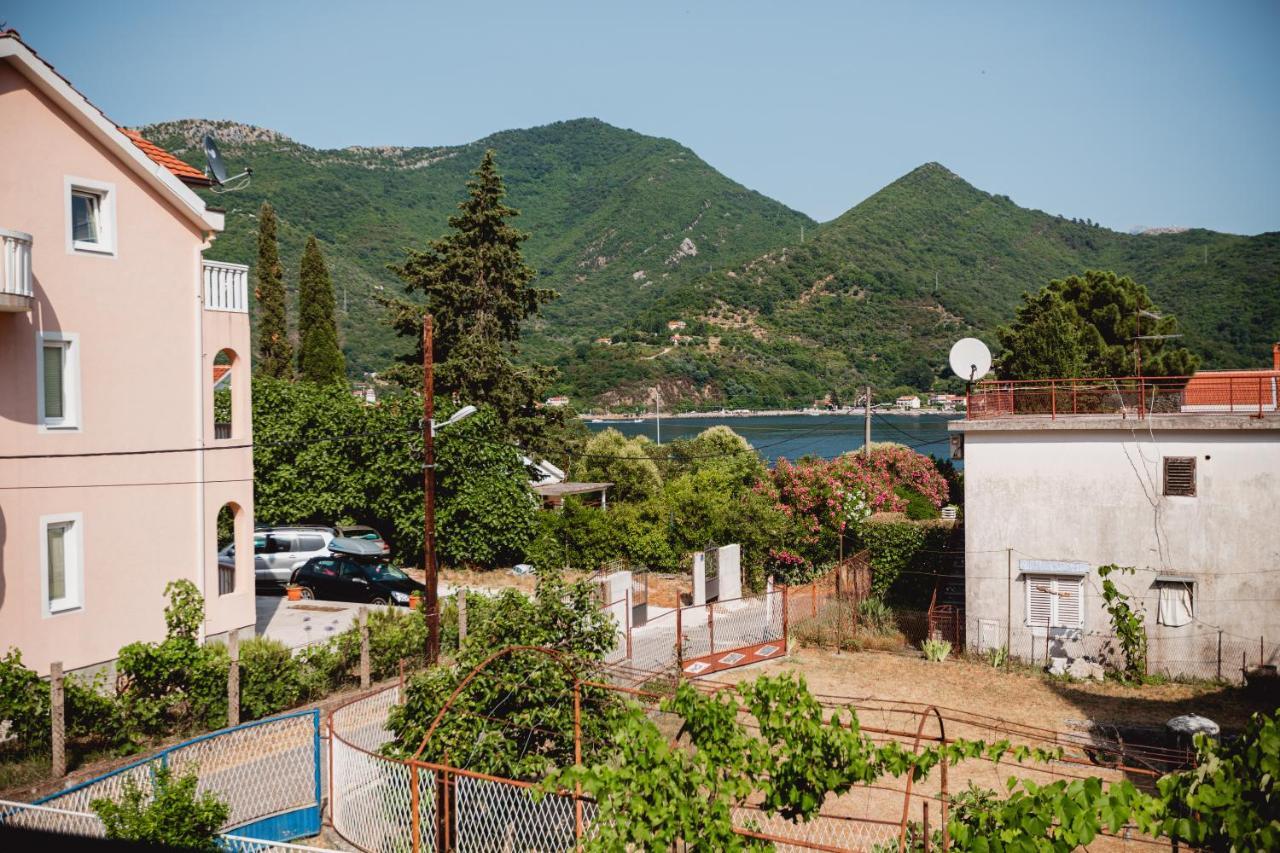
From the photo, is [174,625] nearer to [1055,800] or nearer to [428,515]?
[428,515]

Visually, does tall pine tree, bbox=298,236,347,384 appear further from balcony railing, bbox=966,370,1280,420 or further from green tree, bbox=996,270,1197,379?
balcony railing, bbox=966,370,1280,420

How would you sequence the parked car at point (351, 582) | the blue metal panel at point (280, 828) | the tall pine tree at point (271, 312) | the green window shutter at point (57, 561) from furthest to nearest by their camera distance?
the tall pine tree at point (271, 312), the parked car at point (351, 582), the green window shutter at point (57, 561), the blue metal panel at point (280, 828)

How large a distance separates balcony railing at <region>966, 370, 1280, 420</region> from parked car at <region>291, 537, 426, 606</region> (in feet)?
47.3

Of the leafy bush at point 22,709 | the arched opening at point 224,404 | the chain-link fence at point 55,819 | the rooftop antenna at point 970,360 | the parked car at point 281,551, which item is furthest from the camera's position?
the parked car at point 281,551

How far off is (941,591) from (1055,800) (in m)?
19.6

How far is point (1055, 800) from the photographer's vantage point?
6.84 metres

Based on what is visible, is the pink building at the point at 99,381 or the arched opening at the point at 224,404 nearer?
the pink building at the point at 99,381

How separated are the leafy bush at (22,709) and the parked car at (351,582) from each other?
11473 millimetres

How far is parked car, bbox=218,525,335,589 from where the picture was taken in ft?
83.4

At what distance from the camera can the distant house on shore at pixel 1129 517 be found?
18984mm

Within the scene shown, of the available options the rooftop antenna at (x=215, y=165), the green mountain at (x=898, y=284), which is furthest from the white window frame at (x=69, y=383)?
the green mountain at (x=898, y=284)

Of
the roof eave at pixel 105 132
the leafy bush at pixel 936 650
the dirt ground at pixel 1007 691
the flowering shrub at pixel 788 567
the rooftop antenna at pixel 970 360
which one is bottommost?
the dirt ground at pixel 1007 691

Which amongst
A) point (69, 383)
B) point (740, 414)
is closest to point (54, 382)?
point (69, 383)

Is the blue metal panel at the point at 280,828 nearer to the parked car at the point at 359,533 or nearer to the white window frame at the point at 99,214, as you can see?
the white window frame at the point at 99,214
